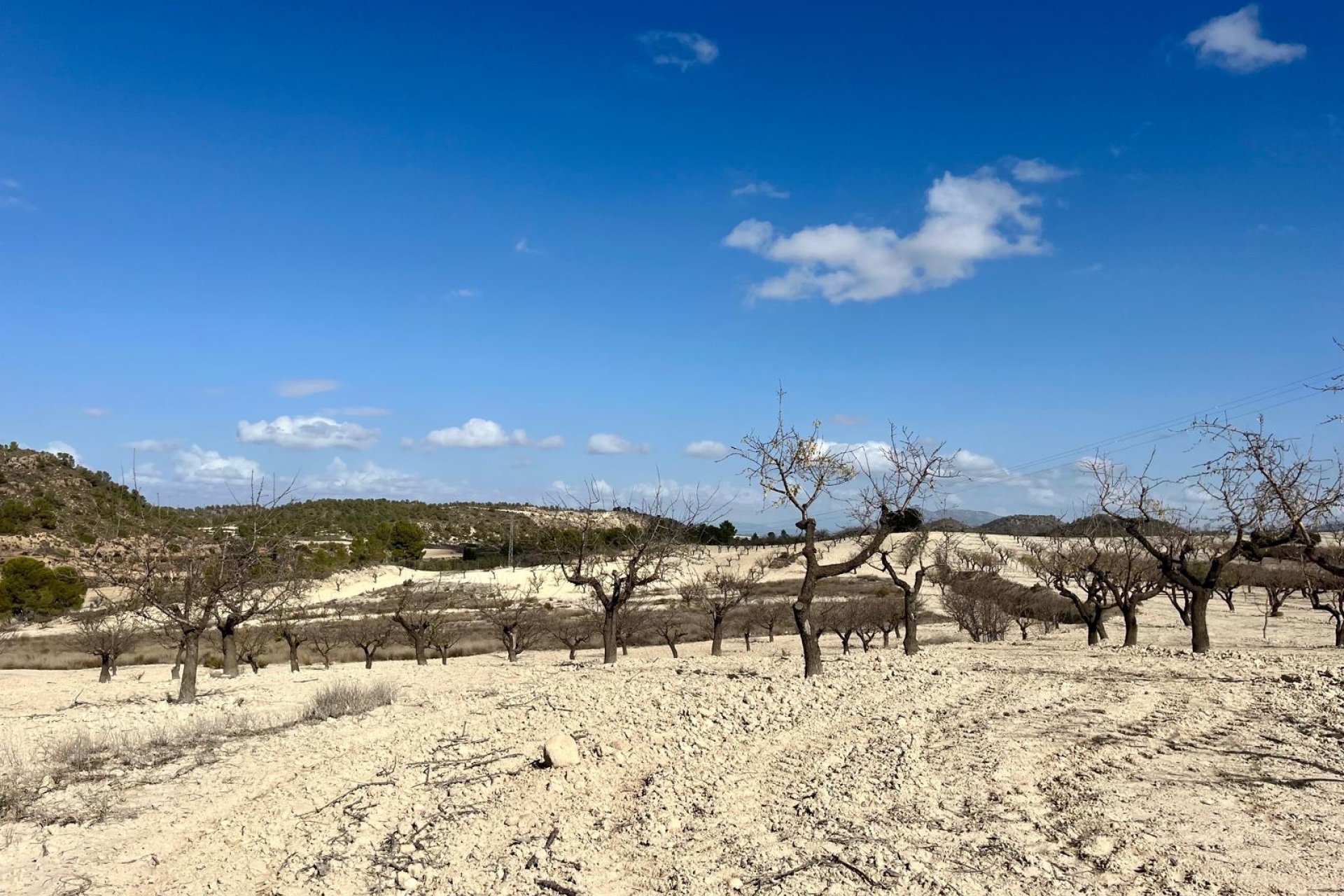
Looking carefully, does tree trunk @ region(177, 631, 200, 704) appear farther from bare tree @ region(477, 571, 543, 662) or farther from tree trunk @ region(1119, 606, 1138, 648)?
tree trunk @ region(1119, 606, 1138, 648)

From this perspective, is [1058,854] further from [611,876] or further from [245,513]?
[245,513]

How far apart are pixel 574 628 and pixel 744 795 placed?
118 feet

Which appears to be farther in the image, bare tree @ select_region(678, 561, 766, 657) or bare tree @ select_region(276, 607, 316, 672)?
bare tree @ select_region(678, 561, 766, 657)

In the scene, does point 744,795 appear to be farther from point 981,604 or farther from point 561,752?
point 981,604

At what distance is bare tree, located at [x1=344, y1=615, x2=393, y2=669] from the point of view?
33.5 metres

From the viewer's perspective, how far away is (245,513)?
21922 mm

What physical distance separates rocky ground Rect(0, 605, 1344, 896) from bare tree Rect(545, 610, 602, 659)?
2470 cm

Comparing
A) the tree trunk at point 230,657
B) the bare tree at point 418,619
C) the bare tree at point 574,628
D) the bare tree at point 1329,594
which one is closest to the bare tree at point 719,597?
the bare tree at point 574,628

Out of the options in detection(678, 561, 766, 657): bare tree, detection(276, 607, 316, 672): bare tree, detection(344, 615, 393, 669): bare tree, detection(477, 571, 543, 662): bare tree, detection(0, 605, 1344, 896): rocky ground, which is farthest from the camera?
detection(678, 561, 766, 657): bare tree

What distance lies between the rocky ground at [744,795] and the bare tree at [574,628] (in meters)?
24.7

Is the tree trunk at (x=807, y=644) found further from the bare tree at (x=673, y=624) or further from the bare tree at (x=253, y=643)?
the bare tree at (x=673, y=624)

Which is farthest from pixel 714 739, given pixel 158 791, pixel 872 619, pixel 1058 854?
pixel 872 619

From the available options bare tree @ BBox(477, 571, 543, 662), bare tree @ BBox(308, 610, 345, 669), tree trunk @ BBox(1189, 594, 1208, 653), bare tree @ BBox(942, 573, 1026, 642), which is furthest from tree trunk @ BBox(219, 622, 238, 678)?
bare tree @ BBox(942, 573, 1026, 642)

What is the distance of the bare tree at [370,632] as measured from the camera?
3350 centimetres
